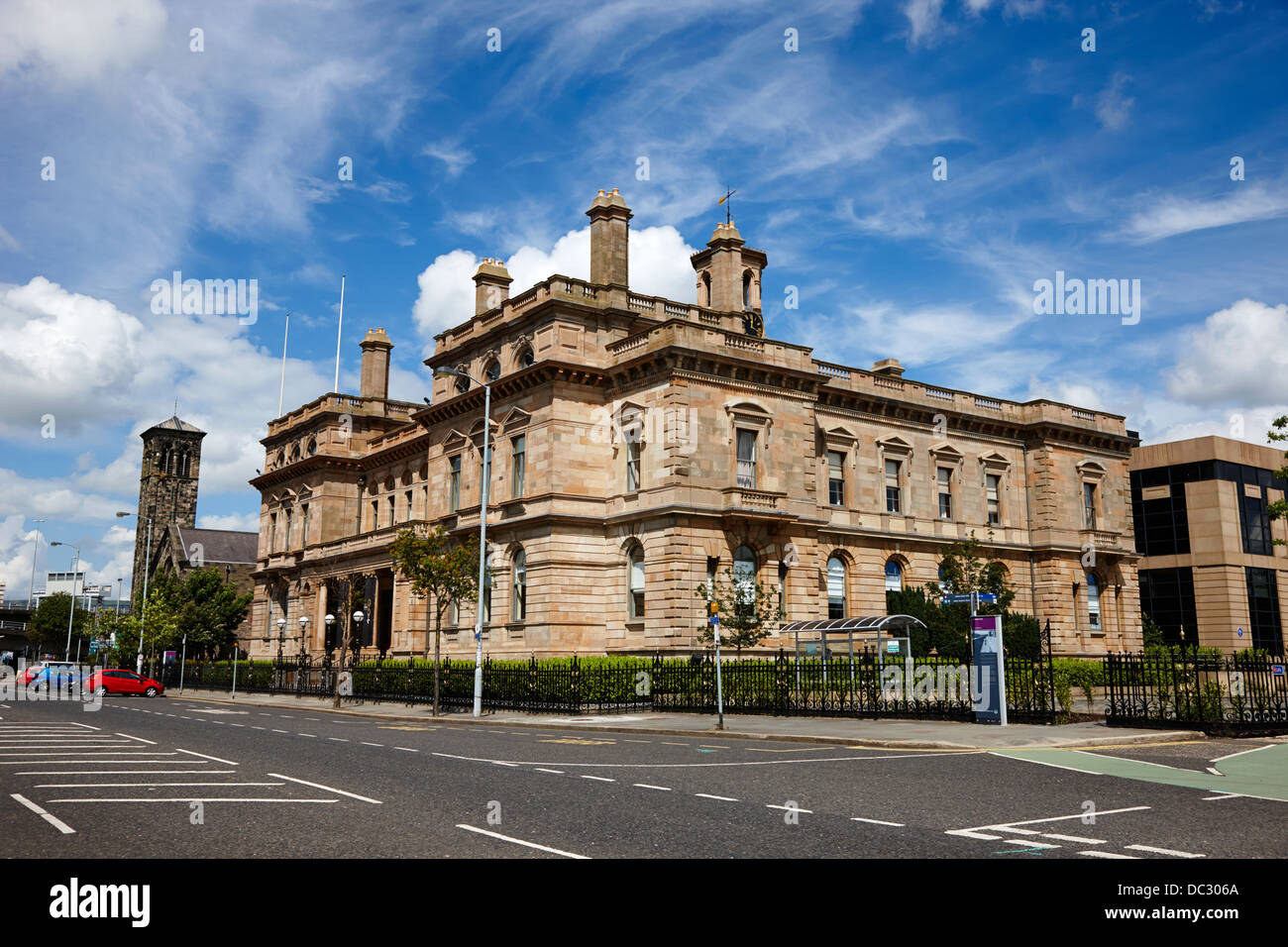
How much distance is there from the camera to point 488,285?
49.0m

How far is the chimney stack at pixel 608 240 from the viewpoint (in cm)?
4312

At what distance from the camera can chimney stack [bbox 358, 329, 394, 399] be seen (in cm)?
6456

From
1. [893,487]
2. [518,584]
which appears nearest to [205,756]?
[518,584]

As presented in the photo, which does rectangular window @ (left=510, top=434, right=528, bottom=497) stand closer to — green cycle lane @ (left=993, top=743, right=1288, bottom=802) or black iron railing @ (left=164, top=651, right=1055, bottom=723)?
black iron railing @ (left=164, top=651, right=1055, bottom=723)

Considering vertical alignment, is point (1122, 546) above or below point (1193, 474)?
below

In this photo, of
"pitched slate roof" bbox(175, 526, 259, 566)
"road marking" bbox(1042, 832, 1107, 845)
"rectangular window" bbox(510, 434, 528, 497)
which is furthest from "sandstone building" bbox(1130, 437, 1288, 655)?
"pitched slate roof" bbox(175, 526, 259, 566)

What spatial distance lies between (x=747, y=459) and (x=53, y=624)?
14028cm

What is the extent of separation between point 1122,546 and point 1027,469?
6863 mm

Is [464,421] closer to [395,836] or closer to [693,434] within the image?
[693,434]

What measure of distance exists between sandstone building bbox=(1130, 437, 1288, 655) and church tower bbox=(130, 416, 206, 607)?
100356mm

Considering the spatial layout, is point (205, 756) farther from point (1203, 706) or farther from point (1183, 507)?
point (1183, 507)

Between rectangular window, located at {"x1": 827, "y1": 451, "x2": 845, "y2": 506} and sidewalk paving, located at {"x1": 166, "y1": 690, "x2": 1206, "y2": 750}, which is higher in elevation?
rectangular window, located at {"x1": 827, "y1": 451, "x2": 845, "y2": 506}
